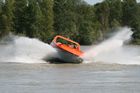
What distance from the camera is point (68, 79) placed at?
2844 cm

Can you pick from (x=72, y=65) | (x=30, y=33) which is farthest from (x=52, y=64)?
(x=30, y=33)

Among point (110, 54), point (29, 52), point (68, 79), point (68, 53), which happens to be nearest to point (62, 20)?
point (110, 54)

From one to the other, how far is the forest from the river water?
237 feet

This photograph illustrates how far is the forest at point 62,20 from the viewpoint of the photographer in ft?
381

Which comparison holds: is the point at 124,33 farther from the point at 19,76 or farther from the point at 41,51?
the point at 19,76

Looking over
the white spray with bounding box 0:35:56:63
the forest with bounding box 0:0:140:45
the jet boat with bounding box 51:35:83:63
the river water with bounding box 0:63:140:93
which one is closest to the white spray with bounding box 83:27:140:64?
the jet boat with bounding box 51:35:83:63

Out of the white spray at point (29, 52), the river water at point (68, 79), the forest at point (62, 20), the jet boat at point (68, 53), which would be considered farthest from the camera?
the forest at point (62, 20)

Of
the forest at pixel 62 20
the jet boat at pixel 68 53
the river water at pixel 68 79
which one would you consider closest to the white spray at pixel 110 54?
the jet boat at pixel 68 53

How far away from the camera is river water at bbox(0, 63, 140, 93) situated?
2345cm

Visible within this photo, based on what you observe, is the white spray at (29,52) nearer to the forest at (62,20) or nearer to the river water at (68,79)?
the river water at (68,79)

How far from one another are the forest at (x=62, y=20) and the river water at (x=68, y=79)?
72.1 meters

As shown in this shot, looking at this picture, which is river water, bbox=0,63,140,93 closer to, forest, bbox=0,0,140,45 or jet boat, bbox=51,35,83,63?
jet boat, bbox=51,35,83,63

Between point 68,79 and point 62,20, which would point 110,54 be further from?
point 62,20

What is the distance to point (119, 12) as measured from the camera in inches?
5743
